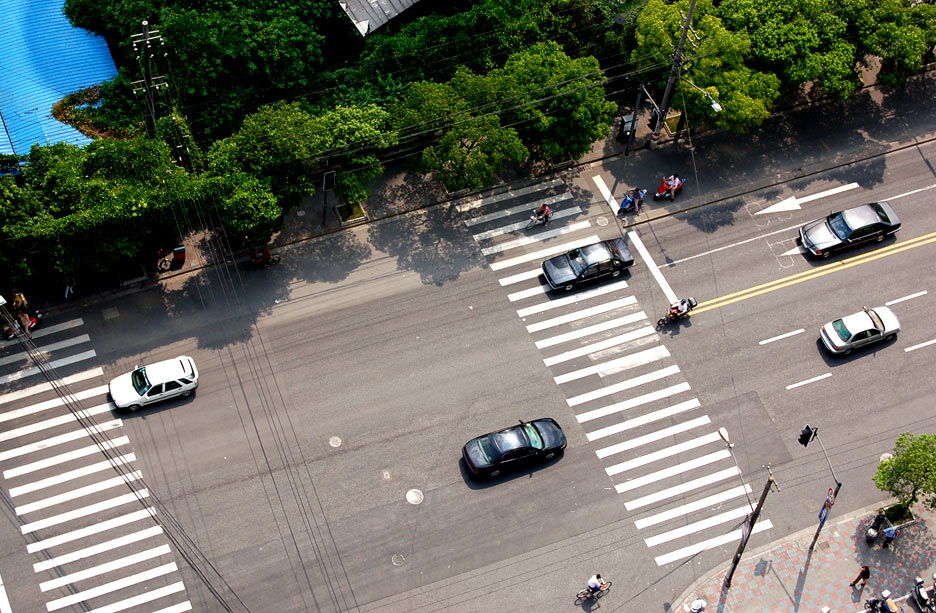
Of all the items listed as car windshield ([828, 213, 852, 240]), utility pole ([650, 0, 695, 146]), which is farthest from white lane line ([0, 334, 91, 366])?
car windshield ([828, 213, 852, 240])

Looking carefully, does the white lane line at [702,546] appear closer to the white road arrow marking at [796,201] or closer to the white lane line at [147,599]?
the white road arrow marking at [796,201]

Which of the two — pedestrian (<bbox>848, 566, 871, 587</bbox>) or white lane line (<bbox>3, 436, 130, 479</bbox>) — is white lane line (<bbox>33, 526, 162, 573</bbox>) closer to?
white lane line (<bbox>3, 436, 130, 479</bbox>)

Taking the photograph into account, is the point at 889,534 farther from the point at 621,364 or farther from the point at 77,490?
the point at 77,490

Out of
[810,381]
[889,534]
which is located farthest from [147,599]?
[810,381]

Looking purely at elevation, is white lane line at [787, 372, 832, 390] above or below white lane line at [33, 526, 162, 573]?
below

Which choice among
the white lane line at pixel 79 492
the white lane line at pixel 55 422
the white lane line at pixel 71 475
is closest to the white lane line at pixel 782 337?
the white lane line at pixel 79 492

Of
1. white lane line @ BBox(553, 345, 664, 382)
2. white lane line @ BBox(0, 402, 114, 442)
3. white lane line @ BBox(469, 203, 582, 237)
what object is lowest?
white lane line @ BBox(553, 345, 664, 382)
